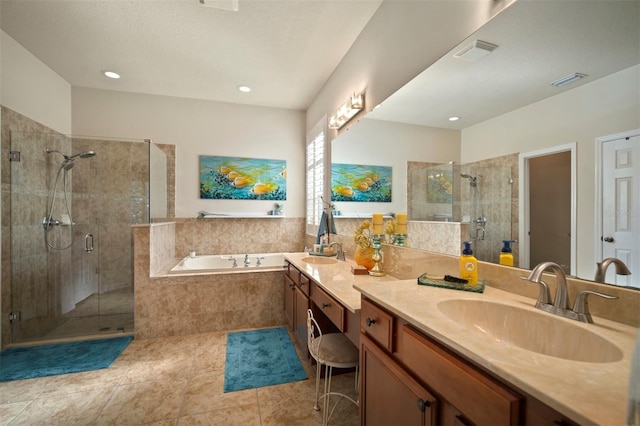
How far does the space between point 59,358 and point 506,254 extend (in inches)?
136

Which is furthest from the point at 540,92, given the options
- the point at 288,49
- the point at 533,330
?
the point at 288,49

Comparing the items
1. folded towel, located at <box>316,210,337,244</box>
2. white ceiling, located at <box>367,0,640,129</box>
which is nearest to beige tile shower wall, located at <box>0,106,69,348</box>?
folded towel, located at <box>316,210,337,244</box>

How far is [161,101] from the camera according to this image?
11.8 feet

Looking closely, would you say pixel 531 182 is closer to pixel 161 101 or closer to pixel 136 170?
pixel 136 170

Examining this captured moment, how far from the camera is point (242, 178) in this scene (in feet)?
12.6

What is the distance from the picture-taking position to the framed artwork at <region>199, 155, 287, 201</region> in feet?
12.2

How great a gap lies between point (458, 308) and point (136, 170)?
139 inches

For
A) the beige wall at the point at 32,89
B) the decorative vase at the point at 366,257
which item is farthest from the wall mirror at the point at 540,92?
the beige wall at the point at 32,89

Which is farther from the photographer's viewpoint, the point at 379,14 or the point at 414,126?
the point at 379,14

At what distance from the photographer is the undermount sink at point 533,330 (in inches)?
28.9

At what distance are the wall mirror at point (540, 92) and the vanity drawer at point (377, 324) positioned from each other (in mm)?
683

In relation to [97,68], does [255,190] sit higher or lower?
lower

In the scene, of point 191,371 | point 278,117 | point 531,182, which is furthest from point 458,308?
point 278,117

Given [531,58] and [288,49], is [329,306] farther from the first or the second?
[288,49]
